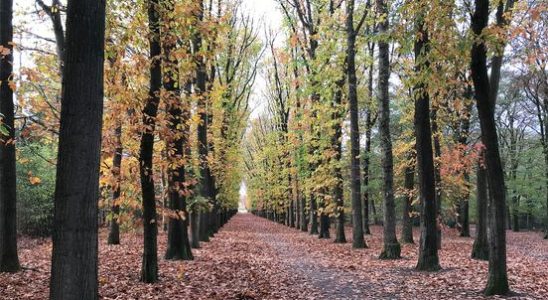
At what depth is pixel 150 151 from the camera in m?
10.2

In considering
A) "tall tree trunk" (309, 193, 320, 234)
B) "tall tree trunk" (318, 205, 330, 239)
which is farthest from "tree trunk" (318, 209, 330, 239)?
"tall tree trunk" (309, 193, 320, 234)

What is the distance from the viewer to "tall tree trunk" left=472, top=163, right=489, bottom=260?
14.5 metres

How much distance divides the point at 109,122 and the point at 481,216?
451 inches

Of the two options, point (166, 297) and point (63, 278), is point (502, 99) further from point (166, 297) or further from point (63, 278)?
point (63, 278)

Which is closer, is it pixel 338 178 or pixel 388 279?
pixel 388 279

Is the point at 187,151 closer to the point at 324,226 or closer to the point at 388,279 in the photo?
the point at 388,279

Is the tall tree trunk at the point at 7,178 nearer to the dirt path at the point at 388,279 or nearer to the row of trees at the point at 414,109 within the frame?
the dirt path at the point at 388,279

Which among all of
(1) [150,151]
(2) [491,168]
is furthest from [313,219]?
(2) [491,168]

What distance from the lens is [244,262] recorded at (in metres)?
15.0

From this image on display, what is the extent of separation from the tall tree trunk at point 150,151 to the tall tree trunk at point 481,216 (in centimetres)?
979

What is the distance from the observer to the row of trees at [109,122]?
4285 mm

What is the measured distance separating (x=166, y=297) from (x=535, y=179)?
39.5m

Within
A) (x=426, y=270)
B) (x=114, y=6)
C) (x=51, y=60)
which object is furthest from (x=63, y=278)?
(x=51, y=60)

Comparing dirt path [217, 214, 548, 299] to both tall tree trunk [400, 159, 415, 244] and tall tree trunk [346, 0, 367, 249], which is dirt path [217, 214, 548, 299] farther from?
tall tree trunk [400, 159, 415, 244]
